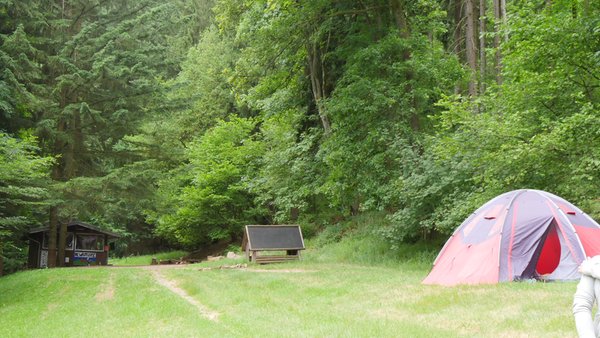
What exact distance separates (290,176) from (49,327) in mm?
11377

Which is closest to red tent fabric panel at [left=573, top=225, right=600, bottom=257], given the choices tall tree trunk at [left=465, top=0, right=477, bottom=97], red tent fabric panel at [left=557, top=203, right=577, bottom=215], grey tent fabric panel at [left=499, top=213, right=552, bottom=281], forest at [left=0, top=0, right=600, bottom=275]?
red tent fabric panel at [left=557, top=203, right=577, bottom=215]

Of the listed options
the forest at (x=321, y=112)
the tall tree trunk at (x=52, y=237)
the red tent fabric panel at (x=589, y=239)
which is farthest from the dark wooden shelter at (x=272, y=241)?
the red tent fabric panel at (x=589, y=239)

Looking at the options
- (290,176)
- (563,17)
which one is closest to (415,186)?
(563,17)

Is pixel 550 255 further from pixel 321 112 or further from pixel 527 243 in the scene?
pixel 321 112

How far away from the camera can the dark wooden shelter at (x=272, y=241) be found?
18328 mm

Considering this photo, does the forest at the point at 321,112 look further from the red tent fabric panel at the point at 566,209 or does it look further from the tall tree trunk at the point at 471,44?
the red tent fabric panel at the point at 566,209

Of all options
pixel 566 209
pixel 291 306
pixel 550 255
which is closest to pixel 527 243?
pixel 550 255

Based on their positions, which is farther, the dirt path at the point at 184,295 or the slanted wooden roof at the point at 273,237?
the slanted wooden roof at the point at 273,237

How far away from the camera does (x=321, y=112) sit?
18.4 m

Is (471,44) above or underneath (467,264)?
above

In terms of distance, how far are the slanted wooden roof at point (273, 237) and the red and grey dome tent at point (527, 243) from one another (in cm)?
891

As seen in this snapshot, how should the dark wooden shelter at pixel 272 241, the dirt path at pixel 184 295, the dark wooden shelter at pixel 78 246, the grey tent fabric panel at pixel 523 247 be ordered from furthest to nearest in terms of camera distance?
the dark wooden shelter at pixel 78 246 < the dark wooden shelter at pixel 272 241 < the dirt path at pixel 184 295 < the grey tent fabric panel at pixel 523 247

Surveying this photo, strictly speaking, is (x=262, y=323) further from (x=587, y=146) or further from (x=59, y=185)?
(x=59, y=185)

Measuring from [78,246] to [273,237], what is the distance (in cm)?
1512
